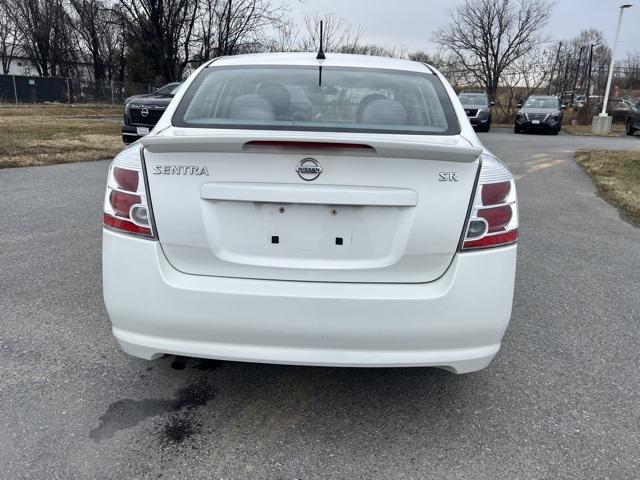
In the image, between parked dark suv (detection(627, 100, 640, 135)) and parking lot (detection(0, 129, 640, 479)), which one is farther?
parked dark suv (detection(627, 100, 640, 135))

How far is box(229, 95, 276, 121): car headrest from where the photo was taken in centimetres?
272

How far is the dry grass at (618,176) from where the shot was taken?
7.96m

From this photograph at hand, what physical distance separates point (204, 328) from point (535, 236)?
190 inches

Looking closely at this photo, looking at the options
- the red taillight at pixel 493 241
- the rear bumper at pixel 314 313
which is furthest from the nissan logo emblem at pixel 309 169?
the red taillight at pixel 493 241

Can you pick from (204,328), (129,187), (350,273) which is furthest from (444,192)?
(129,187)

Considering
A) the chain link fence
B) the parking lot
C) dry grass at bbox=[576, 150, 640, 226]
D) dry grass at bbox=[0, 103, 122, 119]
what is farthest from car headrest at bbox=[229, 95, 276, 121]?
the chain link fence

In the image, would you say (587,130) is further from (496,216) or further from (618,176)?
(496,216)

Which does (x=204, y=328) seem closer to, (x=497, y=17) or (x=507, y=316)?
(x=507, y=316)

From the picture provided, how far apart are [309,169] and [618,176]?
1023 cm

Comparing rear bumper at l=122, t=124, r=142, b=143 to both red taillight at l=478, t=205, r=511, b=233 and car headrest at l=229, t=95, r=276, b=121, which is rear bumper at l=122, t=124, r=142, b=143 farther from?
red taillight at l=478, t=205, r=511, b=233

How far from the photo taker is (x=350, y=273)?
90.3 inches

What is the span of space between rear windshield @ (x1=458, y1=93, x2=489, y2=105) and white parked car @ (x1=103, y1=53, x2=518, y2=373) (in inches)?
874

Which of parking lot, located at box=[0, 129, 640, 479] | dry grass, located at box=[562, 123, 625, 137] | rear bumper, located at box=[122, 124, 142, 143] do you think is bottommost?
dry grass, located at box=[562, 123, 625, 137]

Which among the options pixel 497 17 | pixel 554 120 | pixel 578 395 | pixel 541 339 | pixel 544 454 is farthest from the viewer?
pixel 497 17
